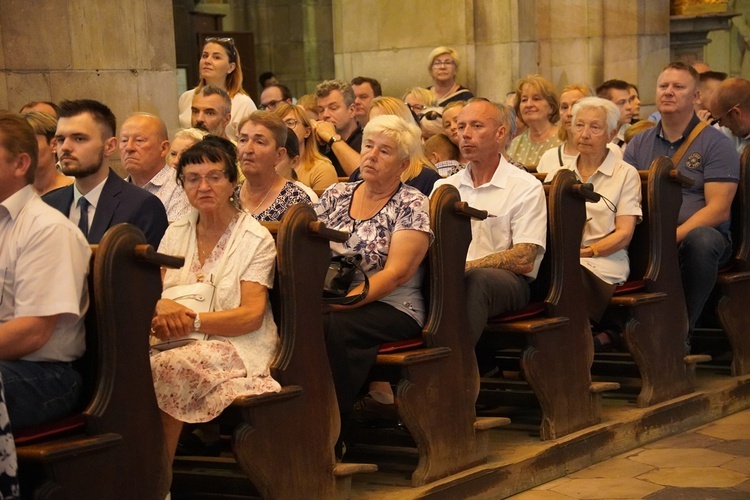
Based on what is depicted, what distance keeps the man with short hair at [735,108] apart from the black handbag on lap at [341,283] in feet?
9.97

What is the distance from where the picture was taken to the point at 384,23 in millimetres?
10617

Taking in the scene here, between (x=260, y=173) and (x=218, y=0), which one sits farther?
(x=218, y=0)

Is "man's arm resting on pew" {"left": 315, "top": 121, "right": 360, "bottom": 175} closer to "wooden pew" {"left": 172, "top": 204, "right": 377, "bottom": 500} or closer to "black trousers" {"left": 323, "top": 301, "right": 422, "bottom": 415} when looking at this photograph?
"black trousers" {"left": 323, "top": 301, "right": 422, "bottom": 415}

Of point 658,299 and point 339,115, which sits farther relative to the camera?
point 339,115

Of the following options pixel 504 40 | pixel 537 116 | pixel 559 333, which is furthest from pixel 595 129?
pixel 504 40

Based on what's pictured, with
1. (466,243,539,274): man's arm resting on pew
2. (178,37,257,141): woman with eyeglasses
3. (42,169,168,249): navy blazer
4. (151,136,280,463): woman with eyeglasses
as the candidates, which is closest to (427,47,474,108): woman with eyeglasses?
(178,37,257,141): woman with eyeglasses

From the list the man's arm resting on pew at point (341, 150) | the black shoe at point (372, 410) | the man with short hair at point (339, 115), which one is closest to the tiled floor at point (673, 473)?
the black shoe at point (372, 410)

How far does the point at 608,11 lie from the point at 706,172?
5.36 meters

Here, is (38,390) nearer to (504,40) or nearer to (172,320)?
(172,320)

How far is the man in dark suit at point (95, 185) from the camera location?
4.48 m

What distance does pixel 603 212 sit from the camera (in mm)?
5879

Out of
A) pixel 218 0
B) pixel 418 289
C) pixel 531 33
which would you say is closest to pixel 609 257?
pixel 418 289

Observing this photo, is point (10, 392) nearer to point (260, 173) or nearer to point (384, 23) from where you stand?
point (260, 173)

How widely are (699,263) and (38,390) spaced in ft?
11.8
